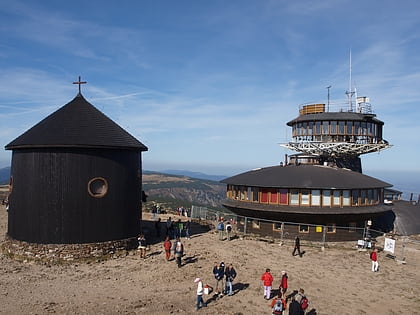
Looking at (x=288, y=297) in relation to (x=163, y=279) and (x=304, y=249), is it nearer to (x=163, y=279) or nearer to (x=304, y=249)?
(x=163, y=279)

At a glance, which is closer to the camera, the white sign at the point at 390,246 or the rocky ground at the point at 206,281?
the rocky ground at the point at 206,281

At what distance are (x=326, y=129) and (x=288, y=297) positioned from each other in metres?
36.1

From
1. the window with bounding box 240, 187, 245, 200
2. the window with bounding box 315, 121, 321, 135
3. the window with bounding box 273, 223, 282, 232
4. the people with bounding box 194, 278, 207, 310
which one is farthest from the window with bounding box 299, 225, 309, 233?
the window with bounding box 315, 121, 321, 135

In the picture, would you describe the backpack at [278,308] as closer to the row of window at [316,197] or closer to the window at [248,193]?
the row of window at [316,197]

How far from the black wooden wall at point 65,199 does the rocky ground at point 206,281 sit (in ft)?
6.52

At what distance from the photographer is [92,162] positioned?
27234mm

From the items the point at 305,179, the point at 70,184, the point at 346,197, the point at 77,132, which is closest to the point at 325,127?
the point at 305,179

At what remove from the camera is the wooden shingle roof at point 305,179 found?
3203 centimetres

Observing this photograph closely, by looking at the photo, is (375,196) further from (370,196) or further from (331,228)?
(331,228)

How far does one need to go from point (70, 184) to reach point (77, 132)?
376 centimetres

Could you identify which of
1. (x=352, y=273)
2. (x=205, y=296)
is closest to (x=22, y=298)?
(x=205, y=296)

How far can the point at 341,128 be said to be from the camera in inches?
2045

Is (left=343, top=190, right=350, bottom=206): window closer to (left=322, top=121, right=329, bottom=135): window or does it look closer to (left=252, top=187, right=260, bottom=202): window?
(left=252, top=187, right=260, bottom=202): window

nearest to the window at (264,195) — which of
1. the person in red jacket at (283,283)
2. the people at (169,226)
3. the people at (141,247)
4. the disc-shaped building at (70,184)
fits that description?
the people at (169,226)
